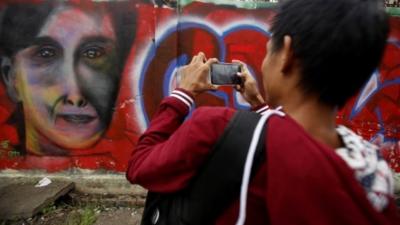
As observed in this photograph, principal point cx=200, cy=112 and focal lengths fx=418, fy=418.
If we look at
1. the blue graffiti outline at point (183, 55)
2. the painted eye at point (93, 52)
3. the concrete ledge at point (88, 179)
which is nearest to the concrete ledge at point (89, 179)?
the concrete ledge at point (88, 179)

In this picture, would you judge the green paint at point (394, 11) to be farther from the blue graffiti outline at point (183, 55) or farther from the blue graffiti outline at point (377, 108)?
the blue graffiti outline at point (183, 55)

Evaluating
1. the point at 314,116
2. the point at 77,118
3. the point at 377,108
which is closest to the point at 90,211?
the point at 77,118

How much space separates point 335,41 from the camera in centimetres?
90

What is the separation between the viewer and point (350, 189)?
87cm

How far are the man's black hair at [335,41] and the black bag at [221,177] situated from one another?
17 centimetres

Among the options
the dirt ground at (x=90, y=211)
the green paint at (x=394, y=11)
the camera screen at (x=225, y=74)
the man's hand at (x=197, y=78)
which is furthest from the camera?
the green paint at (x=394, y=11)

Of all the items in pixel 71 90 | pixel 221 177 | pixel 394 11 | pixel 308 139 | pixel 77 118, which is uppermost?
pixel 394 11

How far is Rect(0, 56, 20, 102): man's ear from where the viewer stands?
418cm

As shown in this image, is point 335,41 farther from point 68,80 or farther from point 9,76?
point 9,76

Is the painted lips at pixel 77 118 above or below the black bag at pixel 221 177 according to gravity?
below

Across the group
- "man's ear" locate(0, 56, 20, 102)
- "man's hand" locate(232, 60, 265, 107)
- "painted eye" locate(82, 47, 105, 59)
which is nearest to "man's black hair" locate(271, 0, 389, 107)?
"man's hand" locate(232, 60, 265, 107)

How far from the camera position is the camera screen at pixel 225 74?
4.33ft

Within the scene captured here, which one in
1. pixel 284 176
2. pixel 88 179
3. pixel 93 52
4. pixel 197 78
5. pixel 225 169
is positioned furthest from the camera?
pixel 88 179

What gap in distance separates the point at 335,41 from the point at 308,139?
219mm
